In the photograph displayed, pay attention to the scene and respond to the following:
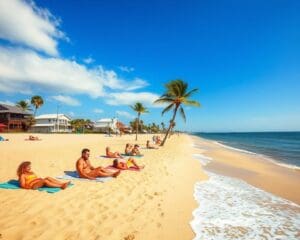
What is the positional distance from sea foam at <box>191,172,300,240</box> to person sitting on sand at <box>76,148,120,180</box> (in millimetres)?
3295

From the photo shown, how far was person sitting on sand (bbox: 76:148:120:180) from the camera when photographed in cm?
750

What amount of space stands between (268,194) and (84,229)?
6479 mm

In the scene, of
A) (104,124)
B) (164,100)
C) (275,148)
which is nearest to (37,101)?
(104,124)

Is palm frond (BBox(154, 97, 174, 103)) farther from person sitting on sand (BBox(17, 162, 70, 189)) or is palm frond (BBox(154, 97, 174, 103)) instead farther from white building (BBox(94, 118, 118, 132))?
white building (BBox(94, 118, 118, 132))

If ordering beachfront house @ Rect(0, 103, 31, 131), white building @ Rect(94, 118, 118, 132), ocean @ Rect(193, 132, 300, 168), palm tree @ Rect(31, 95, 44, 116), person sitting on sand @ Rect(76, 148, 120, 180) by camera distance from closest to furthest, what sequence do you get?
1. person sitting on sand @ Rect(76, 148, 120, 180)
2. ocean @ Rect(193, 132, 300, 168)
3. beachfront house @ Rect(0, 103, 31, 131)
4. palm tree @ Rect(31, 95, 44, 116)
5. white building @ Rect(94, 118, 118, 132)

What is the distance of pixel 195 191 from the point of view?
7.34 meters

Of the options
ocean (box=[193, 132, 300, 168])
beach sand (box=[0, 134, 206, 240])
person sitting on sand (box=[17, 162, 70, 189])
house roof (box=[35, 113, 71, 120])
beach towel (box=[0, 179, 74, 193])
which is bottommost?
ocean (box=[193, 132, 300, 168])

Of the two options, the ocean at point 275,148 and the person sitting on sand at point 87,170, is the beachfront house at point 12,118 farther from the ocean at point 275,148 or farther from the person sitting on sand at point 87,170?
the person sitting on sand at point 87,170

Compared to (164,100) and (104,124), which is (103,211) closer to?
(164,100)

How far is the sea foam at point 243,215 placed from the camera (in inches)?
174

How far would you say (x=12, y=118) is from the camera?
49.9m

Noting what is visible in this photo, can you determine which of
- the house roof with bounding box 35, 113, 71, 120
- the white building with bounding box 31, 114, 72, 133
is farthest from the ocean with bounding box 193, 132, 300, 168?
the house roof with bounding box 35, 113, 71, 120

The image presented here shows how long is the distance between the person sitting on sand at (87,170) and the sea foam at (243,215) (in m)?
3.29

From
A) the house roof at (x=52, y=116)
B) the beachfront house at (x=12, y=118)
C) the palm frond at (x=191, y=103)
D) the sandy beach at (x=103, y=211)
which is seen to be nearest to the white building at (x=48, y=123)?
the house roof at (x=52, y=116)
